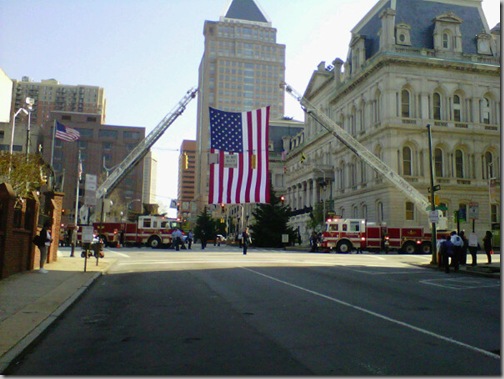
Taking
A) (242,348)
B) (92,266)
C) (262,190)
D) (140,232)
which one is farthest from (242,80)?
(242,348)

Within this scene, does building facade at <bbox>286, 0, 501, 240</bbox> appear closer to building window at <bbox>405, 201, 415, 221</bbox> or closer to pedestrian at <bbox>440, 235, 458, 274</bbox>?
building window at <bbox>405, 201, 415, 221</bbox>

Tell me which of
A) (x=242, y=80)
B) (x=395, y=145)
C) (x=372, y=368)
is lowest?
(x=372, y=368)

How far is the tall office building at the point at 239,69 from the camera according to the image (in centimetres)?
18075

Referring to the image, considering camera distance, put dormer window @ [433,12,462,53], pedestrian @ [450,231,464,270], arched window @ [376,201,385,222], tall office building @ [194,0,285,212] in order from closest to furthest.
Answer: pedestrian @ [450,231,464,270] < arched window @ [376,201,385,222] < dormer window @ [433,12,462,53] < tall office building @ [194,0,285,212]

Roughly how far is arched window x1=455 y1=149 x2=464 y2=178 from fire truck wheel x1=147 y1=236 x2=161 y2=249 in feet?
113

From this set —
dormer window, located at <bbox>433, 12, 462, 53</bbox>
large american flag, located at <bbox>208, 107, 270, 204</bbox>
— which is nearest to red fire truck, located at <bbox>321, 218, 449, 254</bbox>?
large american flag, located at <bbox>208, 107, 270, 204</bbox>

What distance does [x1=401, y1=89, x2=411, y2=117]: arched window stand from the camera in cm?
5753

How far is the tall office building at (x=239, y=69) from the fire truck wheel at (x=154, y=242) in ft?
424

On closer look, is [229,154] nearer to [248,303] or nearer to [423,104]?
[248,303]

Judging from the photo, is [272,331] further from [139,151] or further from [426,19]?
[426,19]

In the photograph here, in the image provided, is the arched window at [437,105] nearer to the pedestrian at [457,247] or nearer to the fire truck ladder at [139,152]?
the fire truck ladder at [139,152]

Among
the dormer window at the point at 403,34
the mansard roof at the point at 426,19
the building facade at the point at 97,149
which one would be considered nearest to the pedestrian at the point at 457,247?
the dormer window at the point at 403,34

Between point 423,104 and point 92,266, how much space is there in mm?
46148

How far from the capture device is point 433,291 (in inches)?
579
